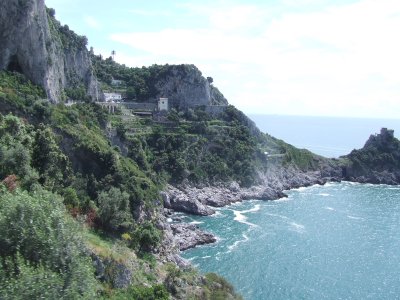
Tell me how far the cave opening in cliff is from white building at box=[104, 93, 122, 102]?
128 feet

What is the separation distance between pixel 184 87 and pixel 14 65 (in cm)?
5146

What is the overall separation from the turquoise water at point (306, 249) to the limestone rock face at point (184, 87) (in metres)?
34.1

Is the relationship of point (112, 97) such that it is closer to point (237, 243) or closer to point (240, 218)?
point (240, 218)

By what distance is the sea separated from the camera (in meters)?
51.1

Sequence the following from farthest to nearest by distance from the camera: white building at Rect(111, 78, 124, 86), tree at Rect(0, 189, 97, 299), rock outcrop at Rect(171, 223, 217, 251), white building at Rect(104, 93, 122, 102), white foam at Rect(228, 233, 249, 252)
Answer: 1. white building at Rect(111, 78, 124, 86)
2. white building at Rect(104, 93, 122, 102)
3. white foam at Rect(228, 233, 249, 252)
4. rock outcrop at Rect(171, 223, 217, 251)
5. tree at Rect(0, 189, 97, 299)

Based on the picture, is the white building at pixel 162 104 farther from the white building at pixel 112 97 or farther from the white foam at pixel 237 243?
the white foam at pixel 237 243

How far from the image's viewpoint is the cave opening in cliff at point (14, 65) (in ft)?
224

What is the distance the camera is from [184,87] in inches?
4518

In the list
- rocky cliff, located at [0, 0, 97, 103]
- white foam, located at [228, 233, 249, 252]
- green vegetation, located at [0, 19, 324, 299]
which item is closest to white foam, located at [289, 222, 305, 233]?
white foam, located at [228, 233, 249, 252]

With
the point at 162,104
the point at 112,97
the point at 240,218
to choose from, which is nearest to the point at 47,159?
the point at 240,218

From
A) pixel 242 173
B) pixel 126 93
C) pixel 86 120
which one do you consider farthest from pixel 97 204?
pixel 126 93

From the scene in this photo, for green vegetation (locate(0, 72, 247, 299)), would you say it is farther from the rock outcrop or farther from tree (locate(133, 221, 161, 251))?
the rock outcrop

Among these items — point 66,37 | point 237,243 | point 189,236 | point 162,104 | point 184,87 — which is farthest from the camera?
point 184,87

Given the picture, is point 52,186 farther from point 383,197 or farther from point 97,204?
point 383,197
